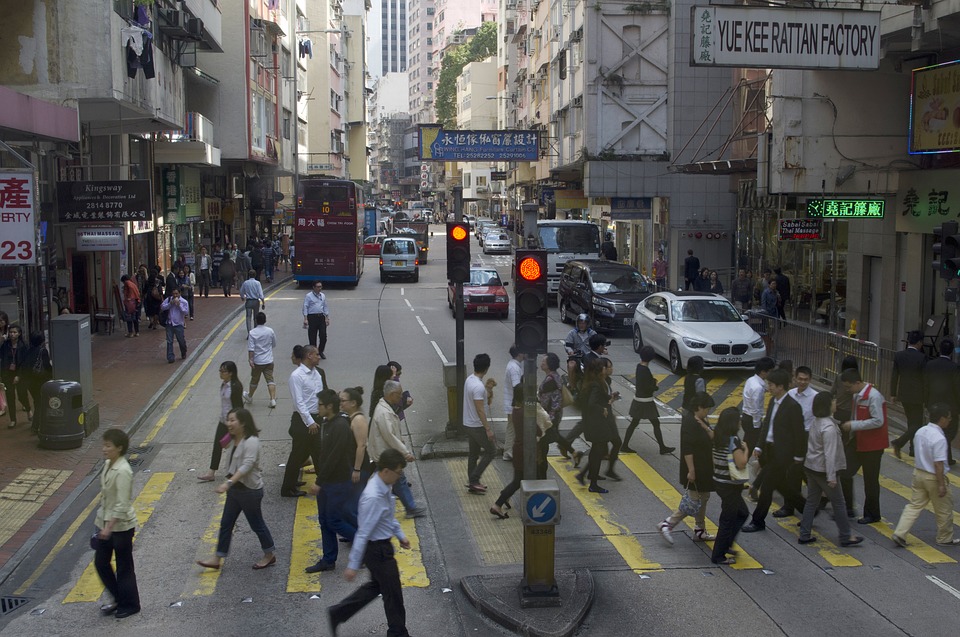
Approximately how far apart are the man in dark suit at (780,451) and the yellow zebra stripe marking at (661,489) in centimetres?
66

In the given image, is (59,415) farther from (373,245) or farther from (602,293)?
(373,245)

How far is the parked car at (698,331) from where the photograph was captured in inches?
787

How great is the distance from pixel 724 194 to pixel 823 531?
101ft

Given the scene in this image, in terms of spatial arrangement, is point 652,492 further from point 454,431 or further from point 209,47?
point 209,47

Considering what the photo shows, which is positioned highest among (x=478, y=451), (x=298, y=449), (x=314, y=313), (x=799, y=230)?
(x=799, y=230)

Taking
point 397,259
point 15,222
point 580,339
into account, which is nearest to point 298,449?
point 15,222

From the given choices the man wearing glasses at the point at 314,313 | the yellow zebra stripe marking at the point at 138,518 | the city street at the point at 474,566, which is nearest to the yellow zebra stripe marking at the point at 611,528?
the city street at the point at 474,566

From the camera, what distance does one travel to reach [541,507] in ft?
27.3

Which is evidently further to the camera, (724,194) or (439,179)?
(439,179)

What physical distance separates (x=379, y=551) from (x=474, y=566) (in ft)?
7.51

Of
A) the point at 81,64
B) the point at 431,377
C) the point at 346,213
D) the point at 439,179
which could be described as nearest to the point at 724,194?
the point at 346,213

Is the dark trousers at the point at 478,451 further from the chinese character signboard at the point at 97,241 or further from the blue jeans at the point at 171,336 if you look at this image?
the chinese character signboard at the point at 97,241

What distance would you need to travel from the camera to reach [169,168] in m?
34.6

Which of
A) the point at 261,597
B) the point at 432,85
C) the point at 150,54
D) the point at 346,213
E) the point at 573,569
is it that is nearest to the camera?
the point at 261,597
